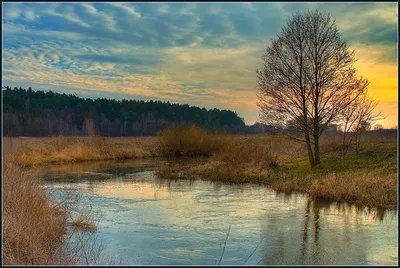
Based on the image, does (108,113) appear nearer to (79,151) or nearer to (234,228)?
(79,151)

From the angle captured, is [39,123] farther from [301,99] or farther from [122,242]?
[122,242]

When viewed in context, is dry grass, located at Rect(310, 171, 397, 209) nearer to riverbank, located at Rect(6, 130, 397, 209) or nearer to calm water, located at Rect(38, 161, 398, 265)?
riverbank, located at Rect(6, 130, 397, 209)

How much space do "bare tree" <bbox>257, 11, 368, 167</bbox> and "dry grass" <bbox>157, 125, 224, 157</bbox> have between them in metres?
12.6

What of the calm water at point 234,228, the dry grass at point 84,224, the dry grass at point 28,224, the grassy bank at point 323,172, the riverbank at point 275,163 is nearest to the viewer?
the dry grass at point 28,224

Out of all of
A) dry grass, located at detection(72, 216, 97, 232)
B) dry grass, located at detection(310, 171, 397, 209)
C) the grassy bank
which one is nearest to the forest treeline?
the grassy bank

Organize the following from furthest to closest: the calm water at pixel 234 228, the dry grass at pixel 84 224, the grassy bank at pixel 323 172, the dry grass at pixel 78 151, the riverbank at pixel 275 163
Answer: the dry grass at pixel 78 151
the riverbank at pixel 275 163
the grassy bank at pixel 323 172
the dry grass at pixel 84 224
the calm water at pixel 234 228

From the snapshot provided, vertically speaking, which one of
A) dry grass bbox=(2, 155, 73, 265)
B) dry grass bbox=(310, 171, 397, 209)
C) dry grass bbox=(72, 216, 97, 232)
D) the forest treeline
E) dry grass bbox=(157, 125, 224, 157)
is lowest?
dry grass bbox=(72, 216, 97, 232)

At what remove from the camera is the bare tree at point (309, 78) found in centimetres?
1914

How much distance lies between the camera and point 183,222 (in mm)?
10742

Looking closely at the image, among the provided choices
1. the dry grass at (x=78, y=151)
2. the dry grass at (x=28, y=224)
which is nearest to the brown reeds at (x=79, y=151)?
the dry grass at (x=78, y=151)

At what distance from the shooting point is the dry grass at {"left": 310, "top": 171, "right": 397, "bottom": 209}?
12.2m

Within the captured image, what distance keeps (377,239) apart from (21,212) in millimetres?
7658

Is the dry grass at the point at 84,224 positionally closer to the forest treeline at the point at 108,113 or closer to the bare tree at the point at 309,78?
the bare tree at the point at 309,78

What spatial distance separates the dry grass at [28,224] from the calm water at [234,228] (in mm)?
1011
